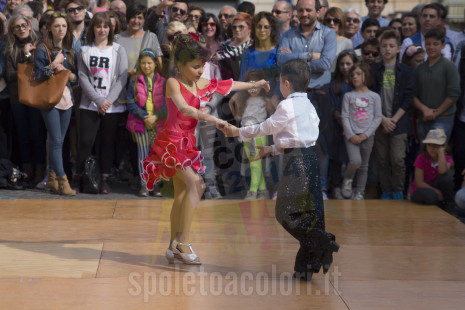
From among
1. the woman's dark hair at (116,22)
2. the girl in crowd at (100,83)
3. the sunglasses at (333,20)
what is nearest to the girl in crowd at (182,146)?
the girl in crowd at (100,83)

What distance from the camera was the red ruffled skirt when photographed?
5.11m

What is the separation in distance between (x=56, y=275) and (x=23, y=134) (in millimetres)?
3507

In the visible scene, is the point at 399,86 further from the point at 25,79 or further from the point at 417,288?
the point at 25,79

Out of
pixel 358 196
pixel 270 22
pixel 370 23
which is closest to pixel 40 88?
pixel 270 22

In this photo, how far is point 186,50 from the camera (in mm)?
5133

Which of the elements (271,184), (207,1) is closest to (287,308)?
(271,184)

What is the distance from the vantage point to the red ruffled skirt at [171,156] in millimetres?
5105

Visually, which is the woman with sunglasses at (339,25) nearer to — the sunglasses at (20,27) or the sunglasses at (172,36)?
the sunglasses at (172,36)

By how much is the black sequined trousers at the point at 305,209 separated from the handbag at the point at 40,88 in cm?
355

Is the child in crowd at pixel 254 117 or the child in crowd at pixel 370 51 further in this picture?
the child in crowd at pixel 370 51

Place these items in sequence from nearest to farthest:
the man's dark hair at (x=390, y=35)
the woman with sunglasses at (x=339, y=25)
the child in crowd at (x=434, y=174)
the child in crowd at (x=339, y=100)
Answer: the child in crowd at (x=434, y=174) < the man's dark hair at (x=390, y=35) < the child in crowd at (x=339, y=100) < the woman with sunglasses at (x=339, y=25)

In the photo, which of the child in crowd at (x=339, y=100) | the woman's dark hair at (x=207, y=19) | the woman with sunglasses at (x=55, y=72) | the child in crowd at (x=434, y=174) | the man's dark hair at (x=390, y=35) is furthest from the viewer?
the woman's dark hair at (x=207, y=19)

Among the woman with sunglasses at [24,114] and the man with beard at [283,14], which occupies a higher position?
the man with beard at [283,14]

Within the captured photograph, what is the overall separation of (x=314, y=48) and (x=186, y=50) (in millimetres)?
2810
